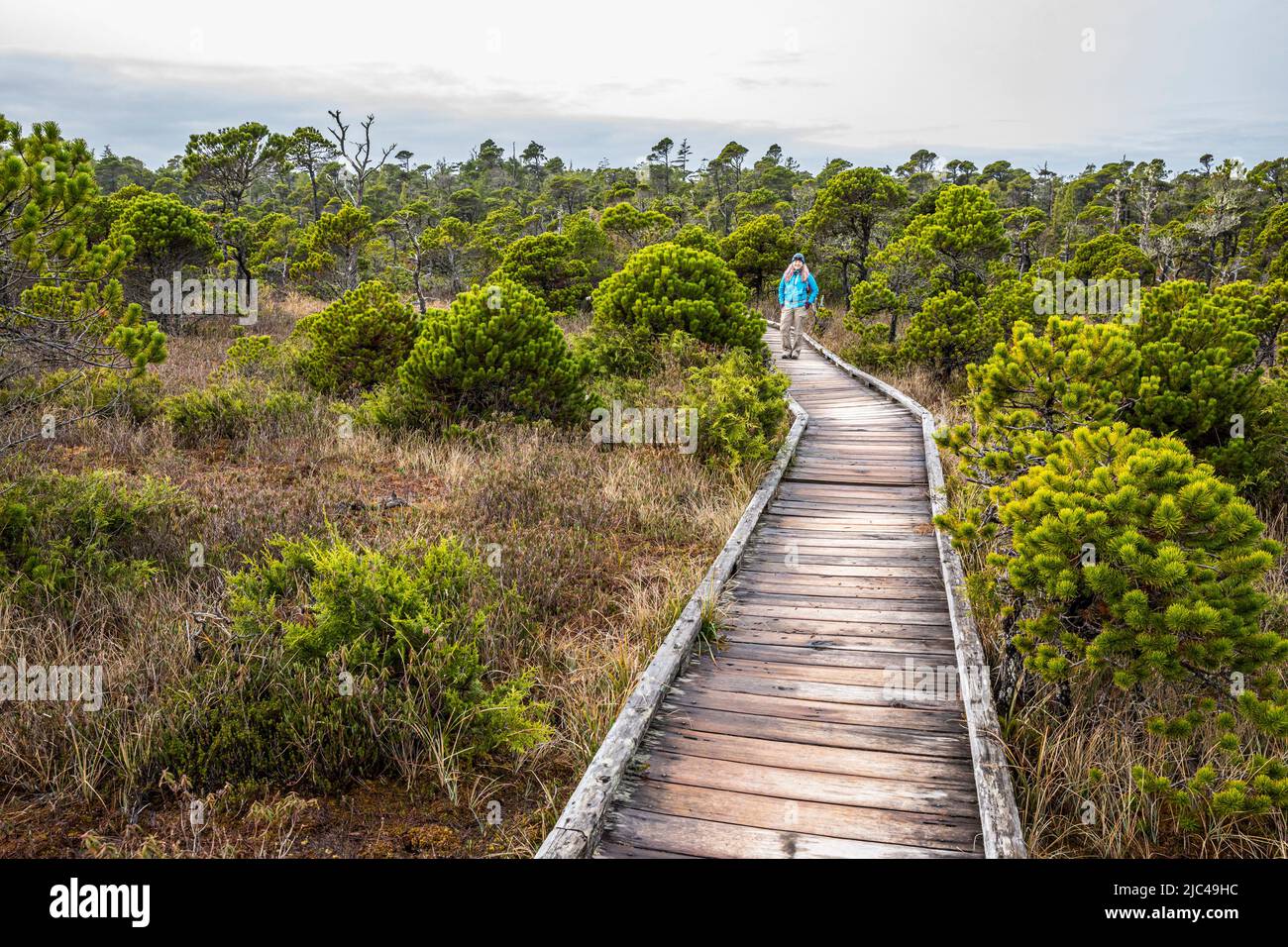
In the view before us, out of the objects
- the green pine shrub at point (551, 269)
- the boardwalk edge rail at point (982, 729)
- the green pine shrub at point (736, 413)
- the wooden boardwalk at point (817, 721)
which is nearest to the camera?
the boardwalk edge rail at point (982, 729)

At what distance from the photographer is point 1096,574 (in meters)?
3.27

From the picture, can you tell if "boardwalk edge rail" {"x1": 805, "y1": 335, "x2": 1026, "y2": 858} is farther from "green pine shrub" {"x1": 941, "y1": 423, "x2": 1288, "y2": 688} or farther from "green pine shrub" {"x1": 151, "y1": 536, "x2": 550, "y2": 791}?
"green pine shrub" {"x1": 151, "y1": 536, "x2": 550, "y2": 791}

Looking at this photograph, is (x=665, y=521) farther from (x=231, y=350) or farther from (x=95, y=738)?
(x=231, y=350)

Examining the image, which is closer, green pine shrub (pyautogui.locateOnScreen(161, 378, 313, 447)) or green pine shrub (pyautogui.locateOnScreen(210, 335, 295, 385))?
green pine shrub (pyautogui.locateOnScreen(161, 378, 313, 447))

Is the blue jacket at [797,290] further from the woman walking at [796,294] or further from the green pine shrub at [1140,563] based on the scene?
the green pine shrub at [1140,563]

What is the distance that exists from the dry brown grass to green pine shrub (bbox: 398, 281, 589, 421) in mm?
548

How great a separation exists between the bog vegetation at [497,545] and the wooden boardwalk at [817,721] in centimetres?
40

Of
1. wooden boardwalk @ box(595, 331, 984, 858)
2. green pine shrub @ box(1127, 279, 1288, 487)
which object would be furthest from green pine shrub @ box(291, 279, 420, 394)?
green pine shrub @ box(1127, 279, 1288, 487)

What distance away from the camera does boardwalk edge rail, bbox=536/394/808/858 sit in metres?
2.92

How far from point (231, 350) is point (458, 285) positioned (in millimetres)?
18966

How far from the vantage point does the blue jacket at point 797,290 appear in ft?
49.2

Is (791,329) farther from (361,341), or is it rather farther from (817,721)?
(817,721)

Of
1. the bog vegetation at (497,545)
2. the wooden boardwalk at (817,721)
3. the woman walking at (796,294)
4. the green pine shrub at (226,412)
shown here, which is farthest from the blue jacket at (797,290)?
the green pine shrub at (226,412)
